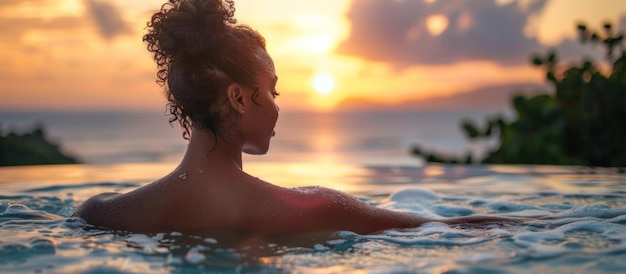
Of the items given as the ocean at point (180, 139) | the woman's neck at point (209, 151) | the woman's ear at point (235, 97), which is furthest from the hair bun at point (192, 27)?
the ocean at point (180, 139)

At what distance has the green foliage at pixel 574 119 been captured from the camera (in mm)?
8812

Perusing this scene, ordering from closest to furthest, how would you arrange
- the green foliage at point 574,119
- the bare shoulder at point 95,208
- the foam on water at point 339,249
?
1. the foam on water at point 339,249
2. the bare shoulder at point 95,208
3. the green foliage at point 574,119

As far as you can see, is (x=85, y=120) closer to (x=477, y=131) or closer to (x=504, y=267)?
(x=477, y=131)

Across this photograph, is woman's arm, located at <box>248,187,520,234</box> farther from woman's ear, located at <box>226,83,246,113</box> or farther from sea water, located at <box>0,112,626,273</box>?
woman's ear, located at <box>226,83,246,113</box>

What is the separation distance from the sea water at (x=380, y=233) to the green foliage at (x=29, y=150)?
9.29ft

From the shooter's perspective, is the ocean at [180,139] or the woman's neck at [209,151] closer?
the woman's neck at [209,151]

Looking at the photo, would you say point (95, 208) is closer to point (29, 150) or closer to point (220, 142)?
point (220, 142)

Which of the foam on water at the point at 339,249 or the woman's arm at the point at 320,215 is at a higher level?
the woman's arm at the point at 320,215

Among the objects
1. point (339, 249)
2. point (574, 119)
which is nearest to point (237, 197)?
point (339, 249)

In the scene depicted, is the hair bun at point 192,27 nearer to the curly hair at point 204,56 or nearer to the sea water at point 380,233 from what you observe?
the curly hair at point 204,56

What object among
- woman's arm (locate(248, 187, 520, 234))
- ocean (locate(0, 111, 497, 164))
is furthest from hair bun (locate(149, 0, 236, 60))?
ocean (locate(0, 111, 497, 164))

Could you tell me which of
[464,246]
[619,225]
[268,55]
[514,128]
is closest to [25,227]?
[268,55]

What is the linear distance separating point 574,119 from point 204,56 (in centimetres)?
734

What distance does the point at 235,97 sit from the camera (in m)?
2.91
